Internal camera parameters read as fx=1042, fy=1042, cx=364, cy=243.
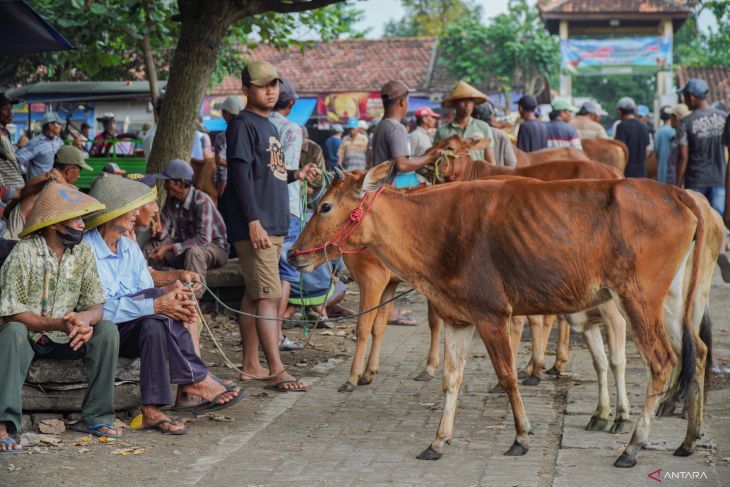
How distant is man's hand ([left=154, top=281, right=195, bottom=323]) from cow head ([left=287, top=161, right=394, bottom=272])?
717mm

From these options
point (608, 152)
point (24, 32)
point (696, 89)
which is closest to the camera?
point (24, 32)

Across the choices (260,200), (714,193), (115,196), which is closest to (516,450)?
(260,200)

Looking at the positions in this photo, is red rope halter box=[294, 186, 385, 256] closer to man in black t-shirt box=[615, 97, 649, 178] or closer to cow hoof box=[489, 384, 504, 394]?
cow hoof box=[489, 384, 504, 394]

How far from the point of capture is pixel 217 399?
280 inches

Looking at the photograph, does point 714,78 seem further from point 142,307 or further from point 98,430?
point 98,430

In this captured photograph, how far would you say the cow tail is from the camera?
6113 millimetres

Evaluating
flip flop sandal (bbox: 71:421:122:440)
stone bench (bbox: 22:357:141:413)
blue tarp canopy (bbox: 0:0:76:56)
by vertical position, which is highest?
blue tarp canopy (bbox: 0:0:76:56)

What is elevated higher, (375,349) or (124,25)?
(124,25)

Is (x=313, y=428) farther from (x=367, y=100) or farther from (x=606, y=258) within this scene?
(x=367, y=100)

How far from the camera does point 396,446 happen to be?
20.9 feet

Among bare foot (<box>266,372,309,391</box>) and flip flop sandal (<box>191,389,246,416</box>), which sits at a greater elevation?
flip flop sandal (<box>191,389,246,416</box>)

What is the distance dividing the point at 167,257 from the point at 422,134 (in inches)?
156

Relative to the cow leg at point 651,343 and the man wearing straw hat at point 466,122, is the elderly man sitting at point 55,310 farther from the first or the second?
the man wearing straw hat at point 466,122

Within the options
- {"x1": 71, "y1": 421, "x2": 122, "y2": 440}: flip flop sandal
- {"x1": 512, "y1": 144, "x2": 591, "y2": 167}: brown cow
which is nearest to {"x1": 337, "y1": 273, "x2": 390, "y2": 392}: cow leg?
{"x1": 71, "y1": 421, "x2": 122, "y2": 440}: flip flop sandal
